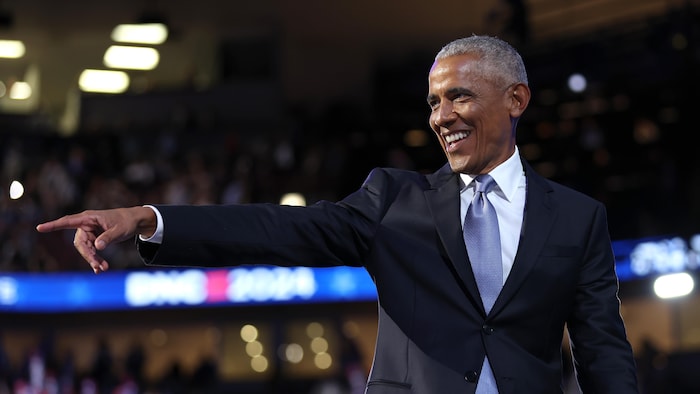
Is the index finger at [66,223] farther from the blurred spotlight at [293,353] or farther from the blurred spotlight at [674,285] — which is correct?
the blurred spotlight at [293,353]

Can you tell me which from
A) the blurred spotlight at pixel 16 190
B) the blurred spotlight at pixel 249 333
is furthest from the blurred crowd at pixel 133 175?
the blurred spotlight at pixel 16 190

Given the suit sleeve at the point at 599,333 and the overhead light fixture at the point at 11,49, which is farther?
the overhead light fixture at the point at 11,49

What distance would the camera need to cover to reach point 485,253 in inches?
103

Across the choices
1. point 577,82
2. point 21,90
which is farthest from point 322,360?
point 21,90

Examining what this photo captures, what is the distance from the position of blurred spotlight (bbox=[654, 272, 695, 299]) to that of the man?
1457 centimetres

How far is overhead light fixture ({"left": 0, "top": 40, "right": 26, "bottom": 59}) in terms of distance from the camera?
25281 millimetres

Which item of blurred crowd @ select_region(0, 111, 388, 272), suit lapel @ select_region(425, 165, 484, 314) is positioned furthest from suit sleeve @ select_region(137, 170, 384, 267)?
blurred crowd @ select_region(0, 111, 388, 272)

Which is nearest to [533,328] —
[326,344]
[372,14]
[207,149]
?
[326,344]

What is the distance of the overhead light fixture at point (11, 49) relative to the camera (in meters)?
25.3

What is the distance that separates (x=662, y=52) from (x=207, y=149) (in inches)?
338

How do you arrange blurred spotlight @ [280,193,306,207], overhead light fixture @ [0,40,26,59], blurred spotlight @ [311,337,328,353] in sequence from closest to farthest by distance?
blurred spotlight @ [280,193,306,207] < blurred spotlight @ [311,337,328,353] < overhead light fixture @ [0,40,26,59]

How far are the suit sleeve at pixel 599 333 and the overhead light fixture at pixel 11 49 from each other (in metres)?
24.0

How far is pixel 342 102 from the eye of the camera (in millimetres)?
23344

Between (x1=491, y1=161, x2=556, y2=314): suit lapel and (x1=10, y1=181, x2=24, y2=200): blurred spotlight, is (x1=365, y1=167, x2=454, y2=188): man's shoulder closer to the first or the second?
(x1=491, y1=161, x2=556, y2=314): suit lapel
